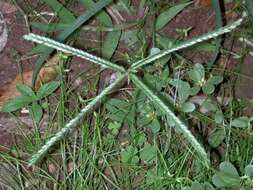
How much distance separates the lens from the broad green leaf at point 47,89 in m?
1.79

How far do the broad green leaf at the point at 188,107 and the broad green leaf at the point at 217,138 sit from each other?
6.0 inches

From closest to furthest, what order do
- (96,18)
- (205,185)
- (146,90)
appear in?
(146,90), (205,185), (96,18)

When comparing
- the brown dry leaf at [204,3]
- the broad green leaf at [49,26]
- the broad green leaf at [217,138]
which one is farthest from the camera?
the brown dry leaf at [204,3]

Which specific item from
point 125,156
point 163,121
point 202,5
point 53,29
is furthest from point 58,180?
point 202,5

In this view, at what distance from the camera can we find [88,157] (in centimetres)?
170

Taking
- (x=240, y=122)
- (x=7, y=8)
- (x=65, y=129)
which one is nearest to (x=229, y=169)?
(x=240, y=122)

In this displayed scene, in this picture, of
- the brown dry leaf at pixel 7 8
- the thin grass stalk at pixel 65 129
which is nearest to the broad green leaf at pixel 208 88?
the thin grass stalk at pixel 65 129

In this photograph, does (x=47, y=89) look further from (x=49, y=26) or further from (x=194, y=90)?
(x=194, y=90)

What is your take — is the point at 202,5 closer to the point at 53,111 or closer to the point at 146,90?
the point at 53,111

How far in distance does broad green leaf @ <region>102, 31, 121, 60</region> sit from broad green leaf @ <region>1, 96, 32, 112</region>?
12.5 inches

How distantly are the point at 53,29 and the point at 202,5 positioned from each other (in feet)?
1.88

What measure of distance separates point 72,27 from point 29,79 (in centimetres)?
28

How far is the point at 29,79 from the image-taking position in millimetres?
1850

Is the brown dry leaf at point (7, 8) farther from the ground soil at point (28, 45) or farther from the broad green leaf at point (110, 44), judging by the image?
the broad green leaf at point (110, 44)
